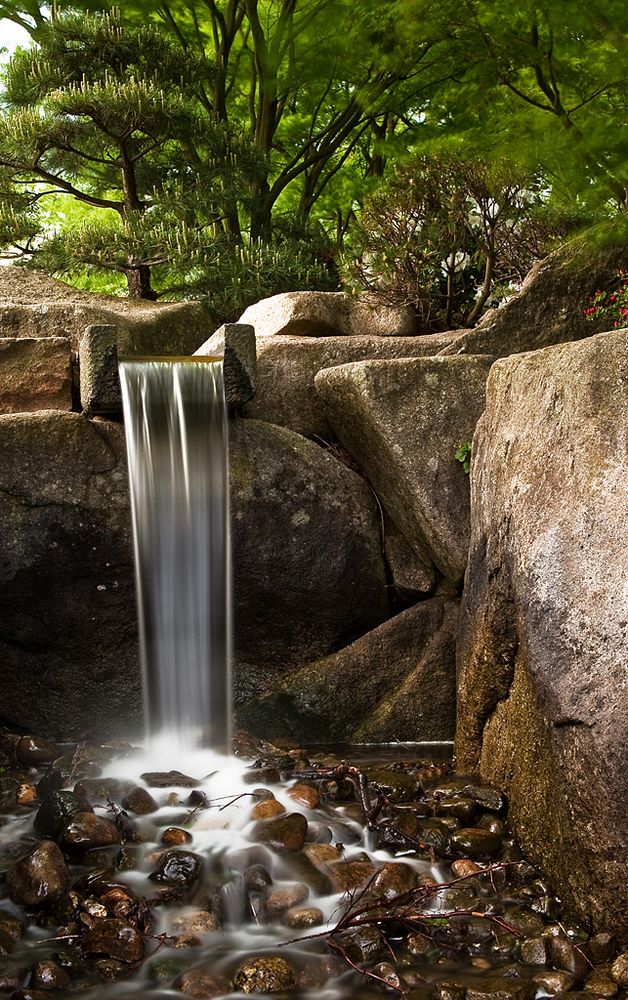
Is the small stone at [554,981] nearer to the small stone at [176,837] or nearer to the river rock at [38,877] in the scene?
the small stone at [176,837]

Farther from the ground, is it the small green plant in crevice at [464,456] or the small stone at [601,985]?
the small green plant in crevice at [464,456]

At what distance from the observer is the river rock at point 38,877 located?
3.74 metres

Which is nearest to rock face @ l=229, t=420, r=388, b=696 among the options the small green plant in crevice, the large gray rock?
the large gray rock

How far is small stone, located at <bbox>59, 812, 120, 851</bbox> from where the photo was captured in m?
4.16

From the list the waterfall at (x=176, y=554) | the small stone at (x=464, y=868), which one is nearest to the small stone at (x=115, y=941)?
the small stone at (x=464, y=868)

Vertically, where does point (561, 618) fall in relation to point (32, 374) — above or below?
below

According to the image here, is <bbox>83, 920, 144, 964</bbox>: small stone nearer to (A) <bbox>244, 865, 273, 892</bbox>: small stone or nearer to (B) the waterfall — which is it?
(A) <bbox>244, 865, 273, 892</bbox>: small stone

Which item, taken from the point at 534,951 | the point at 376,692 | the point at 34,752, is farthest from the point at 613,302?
the point at 34,752

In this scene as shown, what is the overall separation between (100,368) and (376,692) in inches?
117

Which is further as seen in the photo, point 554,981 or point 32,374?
point 32,374

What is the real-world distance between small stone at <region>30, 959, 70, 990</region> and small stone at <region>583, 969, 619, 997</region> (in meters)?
1.99

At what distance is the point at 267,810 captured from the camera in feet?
15.0

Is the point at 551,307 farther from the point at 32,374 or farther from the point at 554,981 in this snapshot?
the point at 554,981

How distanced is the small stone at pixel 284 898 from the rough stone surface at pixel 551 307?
4.65m
